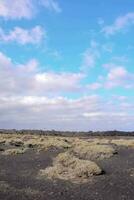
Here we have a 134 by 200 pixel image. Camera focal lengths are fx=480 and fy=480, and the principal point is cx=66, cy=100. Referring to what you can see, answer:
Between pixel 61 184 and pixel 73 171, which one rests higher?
pixel 73 171

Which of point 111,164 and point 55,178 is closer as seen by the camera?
point 55,178

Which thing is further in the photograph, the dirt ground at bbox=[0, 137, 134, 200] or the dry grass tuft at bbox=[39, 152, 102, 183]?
the dry grass tuft at bbox=[39, 152, 102, 183]

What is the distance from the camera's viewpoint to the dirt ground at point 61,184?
1972 cm

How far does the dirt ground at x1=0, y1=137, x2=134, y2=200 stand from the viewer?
19.7 meters

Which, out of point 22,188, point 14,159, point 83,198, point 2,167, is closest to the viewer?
point 83,198

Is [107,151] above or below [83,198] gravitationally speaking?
above

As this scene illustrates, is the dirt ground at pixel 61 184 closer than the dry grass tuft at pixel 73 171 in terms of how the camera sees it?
Yes

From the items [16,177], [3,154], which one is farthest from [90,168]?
[3,154]

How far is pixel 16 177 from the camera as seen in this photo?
24.6 m

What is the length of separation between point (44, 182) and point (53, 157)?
10.3m

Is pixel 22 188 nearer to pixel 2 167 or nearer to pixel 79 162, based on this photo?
pixel 79 162

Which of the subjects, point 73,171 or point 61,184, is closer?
point 61,184

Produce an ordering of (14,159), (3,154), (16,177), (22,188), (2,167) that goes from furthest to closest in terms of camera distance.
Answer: (3,154), (14,159), (2,167), (16,177), (22,188)

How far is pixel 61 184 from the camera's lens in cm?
2220
